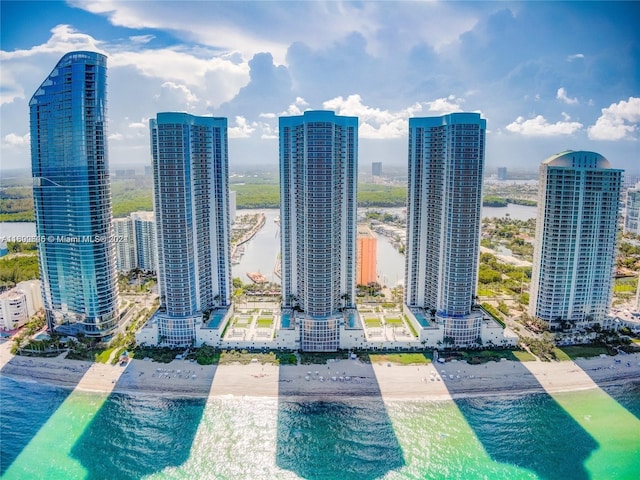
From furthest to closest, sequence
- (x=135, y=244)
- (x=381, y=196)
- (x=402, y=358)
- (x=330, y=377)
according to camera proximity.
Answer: (x=381, y=196), (x=135, y=244), (x=402, y=358), (x=330, y=377)

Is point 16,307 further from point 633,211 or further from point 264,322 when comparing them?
point 633,211

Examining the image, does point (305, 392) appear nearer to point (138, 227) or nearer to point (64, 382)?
point (64, 382)

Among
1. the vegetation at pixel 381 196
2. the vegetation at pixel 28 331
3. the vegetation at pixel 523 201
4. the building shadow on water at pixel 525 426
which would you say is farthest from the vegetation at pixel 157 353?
the vegetation at pixel 523 201

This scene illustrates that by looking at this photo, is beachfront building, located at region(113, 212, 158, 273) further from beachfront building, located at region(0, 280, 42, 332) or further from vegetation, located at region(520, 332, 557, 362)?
vegetation, located at region(520, 332, 557, 362)

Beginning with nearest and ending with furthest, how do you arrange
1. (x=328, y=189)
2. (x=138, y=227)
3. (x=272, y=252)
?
(x=328, y=189) < (x=138, y=227) < (x=272, y=252)

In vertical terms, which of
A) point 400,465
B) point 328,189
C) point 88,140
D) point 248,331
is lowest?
point 400,465

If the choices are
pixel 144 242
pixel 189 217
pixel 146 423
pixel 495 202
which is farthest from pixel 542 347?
pixel 495 202

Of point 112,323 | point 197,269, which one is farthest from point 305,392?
point 112,323

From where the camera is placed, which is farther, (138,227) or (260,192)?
(260,192)
